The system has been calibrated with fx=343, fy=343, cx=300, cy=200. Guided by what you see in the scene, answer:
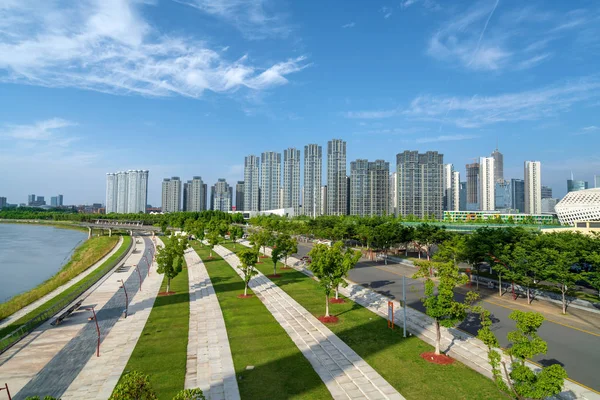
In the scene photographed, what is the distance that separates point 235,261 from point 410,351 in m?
33.5

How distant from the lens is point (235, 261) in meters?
47.5

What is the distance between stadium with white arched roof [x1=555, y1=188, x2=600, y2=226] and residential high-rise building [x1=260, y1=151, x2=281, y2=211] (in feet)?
415

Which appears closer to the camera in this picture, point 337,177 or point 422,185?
point 422,185

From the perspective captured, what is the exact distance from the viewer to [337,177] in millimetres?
162750

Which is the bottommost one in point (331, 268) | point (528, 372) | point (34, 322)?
point (34, 322)

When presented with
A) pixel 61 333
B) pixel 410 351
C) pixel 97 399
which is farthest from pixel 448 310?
pixel 61 333

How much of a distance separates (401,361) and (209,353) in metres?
9.44

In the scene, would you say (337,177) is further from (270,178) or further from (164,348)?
(164,348)

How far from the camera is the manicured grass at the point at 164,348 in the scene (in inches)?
577

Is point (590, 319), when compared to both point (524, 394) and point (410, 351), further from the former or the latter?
point (524, 394)

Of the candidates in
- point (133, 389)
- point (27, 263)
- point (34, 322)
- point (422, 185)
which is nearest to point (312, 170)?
point (422, 185)

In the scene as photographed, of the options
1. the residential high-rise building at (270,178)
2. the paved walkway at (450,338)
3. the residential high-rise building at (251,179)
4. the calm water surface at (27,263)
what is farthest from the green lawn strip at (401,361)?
the residential high-rise building at (251,179)

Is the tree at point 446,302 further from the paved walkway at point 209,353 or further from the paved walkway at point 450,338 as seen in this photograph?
the paved walkway at point 209,353

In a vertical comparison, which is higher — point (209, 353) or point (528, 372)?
point (528, 372)
